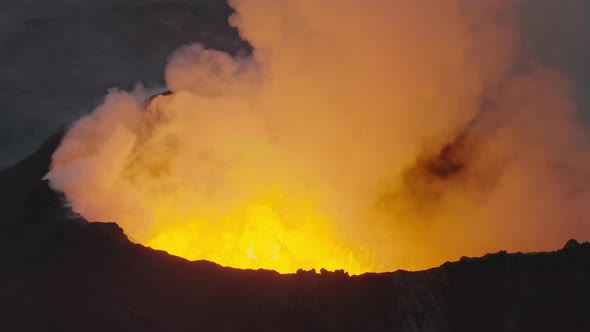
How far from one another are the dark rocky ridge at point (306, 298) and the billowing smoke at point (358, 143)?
221 centimetres

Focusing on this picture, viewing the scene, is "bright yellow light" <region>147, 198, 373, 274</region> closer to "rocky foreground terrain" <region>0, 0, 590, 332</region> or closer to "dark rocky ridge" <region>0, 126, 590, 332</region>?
"rocky foreground terrain" <region>0, 0, 590, 332</region>

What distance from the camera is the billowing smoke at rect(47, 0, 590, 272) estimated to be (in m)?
9.20

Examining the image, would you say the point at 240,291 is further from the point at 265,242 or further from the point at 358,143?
the point at 358,143

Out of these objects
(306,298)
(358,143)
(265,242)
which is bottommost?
(306,298)

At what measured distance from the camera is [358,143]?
10125mm

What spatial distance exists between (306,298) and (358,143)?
4.16 metres

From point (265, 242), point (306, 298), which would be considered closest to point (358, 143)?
point (265, 242)

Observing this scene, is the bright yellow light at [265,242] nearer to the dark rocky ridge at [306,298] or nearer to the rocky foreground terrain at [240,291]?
the rocky foreground terrain at [240,291]

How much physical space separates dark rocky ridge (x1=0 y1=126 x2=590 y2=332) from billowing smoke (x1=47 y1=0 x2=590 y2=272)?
2211 mm

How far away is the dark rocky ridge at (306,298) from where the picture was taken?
6328 millimetres

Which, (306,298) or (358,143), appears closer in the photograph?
(306,298)

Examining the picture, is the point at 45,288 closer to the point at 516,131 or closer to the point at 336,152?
the point at 336,152

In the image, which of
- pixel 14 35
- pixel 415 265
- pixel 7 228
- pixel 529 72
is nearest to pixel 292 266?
pixel 415 265

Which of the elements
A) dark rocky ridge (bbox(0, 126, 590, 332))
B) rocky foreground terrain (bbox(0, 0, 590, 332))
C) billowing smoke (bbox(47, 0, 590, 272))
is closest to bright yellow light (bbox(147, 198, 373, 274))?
billowing smoke (bbox(47, 0, 590, 272))
